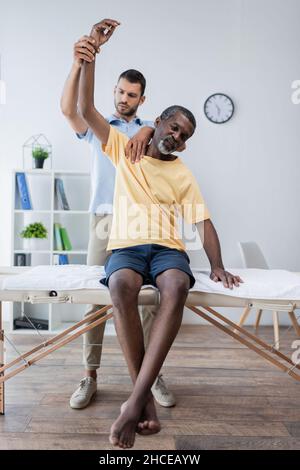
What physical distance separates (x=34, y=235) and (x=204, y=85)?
1707mm

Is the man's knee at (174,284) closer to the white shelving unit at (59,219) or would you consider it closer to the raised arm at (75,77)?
the raised arm at (75,77)

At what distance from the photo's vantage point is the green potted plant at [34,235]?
119 inches

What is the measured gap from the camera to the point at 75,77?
1.54 m

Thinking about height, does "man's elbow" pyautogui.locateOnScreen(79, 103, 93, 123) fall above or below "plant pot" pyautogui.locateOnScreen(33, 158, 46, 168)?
above

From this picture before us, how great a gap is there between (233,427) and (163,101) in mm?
2428

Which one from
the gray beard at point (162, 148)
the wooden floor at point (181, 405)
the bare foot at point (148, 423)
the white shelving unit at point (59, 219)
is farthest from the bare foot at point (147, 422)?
the white shelving unit at point (59, 219)

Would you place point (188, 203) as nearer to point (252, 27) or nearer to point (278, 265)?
point (278, 265)

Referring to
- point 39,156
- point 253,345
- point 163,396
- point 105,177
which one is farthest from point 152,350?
point 39,156

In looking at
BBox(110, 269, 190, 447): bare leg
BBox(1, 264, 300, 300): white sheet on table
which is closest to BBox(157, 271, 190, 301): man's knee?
BBox(110, 269, 190, 447): bare leg

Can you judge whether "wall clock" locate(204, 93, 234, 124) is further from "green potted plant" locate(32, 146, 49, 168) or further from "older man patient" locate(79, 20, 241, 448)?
"older man patient" locate(79, 20, 241, 448)

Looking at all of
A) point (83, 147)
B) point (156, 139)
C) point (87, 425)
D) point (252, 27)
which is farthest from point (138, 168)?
point (252, 27)

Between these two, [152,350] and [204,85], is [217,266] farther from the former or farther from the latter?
[204,85]

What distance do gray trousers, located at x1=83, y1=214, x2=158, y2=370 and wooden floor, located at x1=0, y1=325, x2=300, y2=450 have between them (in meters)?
0.17

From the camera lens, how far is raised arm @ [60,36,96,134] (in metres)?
1.48
